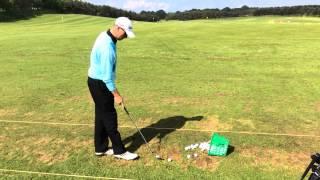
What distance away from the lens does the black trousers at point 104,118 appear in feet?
30.1

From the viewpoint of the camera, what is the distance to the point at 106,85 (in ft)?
29.6

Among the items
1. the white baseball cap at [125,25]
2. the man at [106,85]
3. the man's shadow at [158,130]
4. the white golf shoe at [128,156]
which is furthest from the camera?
the man's shadow at [158,130]

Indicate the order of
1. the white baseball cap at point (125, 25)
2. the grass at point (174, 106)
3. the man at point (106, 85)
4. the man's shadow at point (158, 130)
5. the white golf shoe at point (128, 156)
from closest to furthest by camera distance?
the white baseball cap at point (125, 25)
the man at point (106, 85)
the grass at point (174, 106)
the white golf shoe at point (128, 156)
the man's shadow at point (158, 130)

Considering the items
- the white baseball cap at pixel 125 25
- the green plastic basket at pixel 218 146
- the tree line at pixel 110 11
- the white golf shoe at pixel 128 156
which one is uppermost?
the white baseball cap at pixel 125 25

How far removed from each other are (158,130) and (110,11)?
123 m

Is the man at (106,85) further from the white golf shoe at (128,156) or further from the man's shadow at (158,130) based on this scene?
the man's shadow at (158,130)

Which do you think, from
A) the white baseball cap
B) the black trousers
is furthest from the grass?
the white baseball cap

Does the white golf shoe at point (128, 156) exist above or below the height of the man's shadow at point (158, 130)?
above

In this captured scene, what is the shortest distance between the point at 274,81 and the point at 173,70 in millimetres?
4554

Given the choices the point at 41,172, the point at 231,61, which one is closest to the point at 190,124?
the point at 41,172

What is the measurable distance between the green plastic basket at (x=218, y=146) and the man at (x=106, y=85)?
1.49 meters

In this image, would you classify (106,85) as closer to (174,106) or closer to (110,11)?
(174,106)

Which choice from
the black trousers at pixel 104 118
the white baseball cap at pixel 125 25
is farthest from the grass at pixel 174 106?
the white baseball cap at pixel 125 25

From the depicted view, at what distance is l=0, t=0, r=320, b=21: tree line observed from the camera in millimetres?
87438
